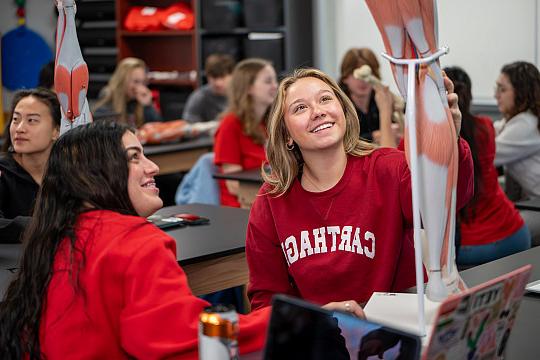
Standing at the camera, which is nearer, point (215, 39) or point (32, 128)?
point (32, 128)

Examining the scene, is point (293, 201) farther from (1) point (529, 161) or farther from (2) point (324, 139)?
(1) point (529, 161)

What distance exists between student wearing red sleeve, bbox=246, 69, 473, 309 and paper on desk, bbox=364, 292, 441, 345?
28 centimetres

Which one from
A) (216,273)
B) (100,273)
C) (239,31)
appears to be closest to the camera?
(100,273)

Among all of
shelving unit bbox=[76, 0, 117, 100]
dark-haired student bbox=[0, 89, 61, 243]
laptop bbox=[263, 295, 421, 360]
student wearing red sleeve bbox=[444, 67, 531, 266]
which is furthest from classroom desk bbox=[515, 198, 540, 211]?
shelving unit bbox=[76, 0, 117, 100]

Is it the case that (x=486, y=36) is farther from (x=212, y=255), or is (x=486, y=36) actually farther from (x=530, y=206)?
(x=212, y=255)

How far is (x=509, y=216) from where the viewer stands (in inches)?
142

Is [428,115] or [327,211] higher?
[428,115]

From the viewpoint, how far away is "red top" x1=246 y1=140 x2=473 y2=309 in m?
2.27

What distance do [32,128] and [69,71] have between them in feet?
1.74

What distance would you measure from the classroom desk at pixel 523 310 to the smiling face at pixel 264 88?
7.66 ft

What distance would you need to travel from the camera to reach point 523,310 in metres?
1.97

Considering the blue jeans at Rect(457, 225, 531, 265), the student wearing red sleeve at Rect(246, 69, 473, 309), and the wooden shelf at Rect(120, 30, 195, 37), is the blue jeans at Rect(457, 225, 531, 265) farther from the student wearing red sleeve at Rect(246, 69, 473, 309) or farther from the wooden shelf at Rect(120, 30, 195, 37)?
the wooden shelf at Rect(120, 30, 195, 37)

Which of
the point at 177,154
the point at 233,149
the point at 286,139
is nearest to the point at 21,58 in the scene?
the point at 177,154

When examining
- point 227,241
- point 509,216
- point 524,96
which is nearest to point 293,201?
point 227,241
